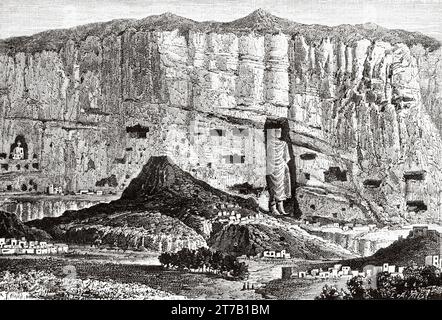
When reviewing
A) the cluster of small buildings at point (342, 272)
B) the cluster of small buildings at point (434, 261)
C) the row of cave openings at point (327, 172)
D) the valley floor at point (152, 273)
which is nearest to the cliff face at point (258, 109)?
the row of cave openings at point (327, 172)

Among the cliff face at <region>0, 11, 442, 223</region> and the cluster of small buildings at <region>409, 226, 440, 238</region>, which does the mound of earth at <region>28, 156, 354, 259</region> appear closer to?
the cliff face at <region>0, 11, 442, 223</region>

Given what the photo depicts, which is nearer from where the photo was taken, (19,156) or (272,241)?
(272,241)

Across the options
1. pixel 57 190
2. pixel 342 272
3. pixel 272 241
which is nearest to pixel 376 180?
pixel 342 272

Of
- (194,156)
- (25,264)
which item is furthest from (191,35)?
(25,264)

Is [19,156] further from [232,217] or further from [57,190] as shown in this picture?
[232,217]

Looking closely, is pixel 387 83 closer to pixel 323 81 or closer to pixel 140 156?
pixel 323 81

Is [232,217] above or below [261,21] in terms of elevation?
below
